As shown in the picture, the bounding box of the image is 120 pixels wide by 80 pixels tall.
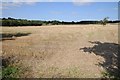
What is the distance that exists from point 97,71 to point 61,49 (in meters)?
6.63

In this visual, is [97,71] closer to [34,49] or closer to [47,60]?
[47,60]

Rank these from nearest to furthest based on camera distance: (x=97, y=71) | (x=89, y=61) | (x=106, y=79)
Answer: (x=106, y=79) < (x=97, y=71) < (x=89, y=61)

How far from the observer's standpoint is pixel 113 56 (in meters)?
18.1

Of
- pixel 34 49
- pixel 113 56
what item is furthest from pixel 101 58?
pixel 34 49

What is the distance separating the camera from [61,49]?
2103 cm

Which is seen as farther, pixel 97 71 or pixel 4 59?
pixel 4 59

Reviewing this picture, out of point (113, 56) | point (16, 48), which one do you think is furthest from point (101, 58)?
point (16, 48)

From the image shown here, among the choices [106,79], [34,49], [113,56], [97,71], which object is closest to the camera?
[106,79]

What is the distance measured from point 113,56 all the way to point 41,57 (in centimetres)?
498

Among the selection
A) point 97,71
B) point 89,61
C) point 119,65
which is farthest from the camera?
point 89,61

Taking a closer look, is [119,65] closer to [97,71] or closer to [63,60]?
[97,71]

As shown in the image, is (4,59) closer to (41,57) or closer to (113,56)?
(41,57)

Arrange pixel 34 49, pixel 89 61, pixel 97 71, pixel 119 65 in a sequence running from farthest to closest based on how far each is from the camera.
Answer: pixel 34 49 → pixel 89 61 → pixel 119 65 → pixel 97 71

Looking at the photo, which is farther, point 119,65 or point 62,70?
point 119,65
